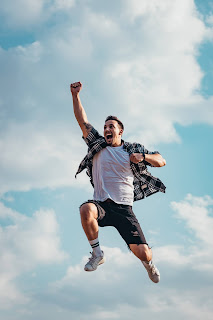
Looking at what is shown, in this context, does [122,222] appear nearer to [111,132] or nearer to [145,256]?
[145,256]

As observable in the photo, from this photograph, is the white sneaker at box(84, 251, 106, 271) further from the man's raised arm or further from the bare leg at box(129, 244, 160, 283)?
the man's raised arm

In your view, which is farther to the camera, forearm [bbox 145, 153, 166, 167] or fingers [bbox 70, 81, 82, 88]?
fingers [bbox 70, 81, 82, 88]

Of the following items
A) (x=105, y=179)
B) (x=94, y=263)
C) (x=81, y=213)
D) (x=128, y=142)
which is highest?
(x=128, y=142)

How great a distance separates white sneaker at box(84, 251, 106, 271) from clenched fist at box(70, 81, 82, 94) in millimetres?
3118

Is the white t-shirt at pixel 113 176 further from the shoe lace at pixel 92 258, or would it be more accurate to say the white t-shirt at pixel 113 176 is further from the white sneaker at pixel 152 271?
the white sneaker at pixel 152 271

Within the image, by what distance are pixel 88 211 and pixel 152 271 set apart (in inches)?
75.7

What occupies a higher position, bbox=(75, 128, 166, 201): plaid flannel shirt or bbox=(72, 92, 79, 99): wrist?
bbox=(72, 92, 79, 99): wrist

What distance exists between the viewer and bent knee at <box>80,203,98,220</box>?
766 cm

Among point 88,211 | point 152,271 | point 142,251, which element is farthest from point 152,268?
point 88,211

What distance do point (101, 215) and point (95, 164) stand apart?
1.10m

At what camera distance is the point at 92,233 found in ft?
25.8

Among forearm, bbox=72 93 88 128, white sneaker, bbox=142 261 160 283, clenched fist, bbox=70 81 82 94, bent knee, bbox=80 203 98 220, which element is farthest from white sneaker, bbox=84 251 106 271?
clenched fist, bbox=70 81 82 94

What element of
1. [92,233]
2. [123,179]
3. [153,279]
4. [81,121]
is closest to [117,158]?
[123,179]

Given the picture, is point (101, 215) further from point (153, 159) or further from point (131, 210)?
point (153, 159)
